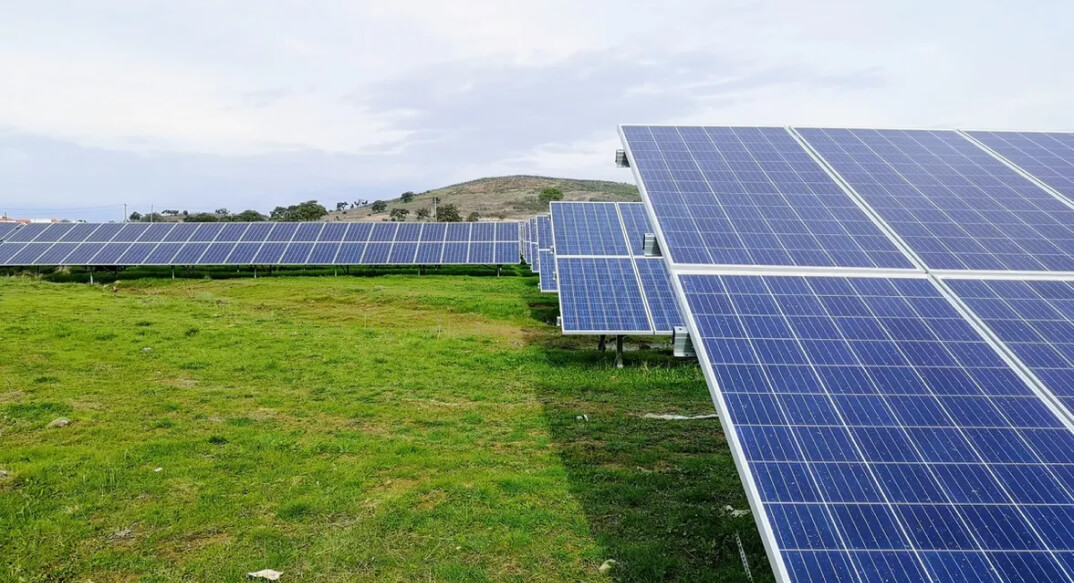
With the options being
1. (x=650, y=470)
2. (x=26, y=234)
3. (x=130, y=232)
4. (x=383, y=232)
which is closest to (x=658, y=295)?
(x=650, y=470)

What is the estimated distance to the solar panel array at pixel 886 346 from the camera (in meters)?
6.02

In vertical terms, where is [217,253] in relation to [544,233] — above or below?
below

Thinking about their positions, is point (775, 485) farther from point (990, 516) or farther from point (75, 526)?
point (75, 526)

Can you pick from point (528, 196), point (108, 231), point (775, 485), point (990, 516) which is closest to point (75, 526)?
point (775, 485)

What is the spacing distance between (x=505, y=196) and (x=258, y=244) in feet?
336

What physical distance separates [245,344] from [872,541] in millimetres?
19798

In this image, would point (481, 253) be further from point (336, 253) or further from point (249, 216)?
point (249, 216)

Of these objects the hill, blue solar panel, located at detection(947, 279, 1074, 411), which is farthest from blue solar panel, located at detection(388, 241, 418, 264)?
the hill

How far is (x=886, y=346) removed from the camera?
27.0ft

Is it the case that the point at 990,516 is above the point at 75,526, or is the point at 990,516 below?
above

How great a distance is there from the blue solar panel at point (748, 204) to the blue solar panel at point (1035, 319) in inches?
44.0

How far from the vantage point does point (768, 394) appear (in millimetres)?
7457

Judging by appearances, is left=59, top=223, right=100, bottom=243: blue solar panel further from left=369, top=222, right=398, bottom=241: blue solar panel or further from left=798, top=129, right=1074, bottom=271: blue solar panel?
left=798, top=129, right=1074, bottom=271: blue solar panel

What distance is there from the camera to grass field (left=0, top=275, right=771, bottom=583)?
Answer: 29.6 feet
